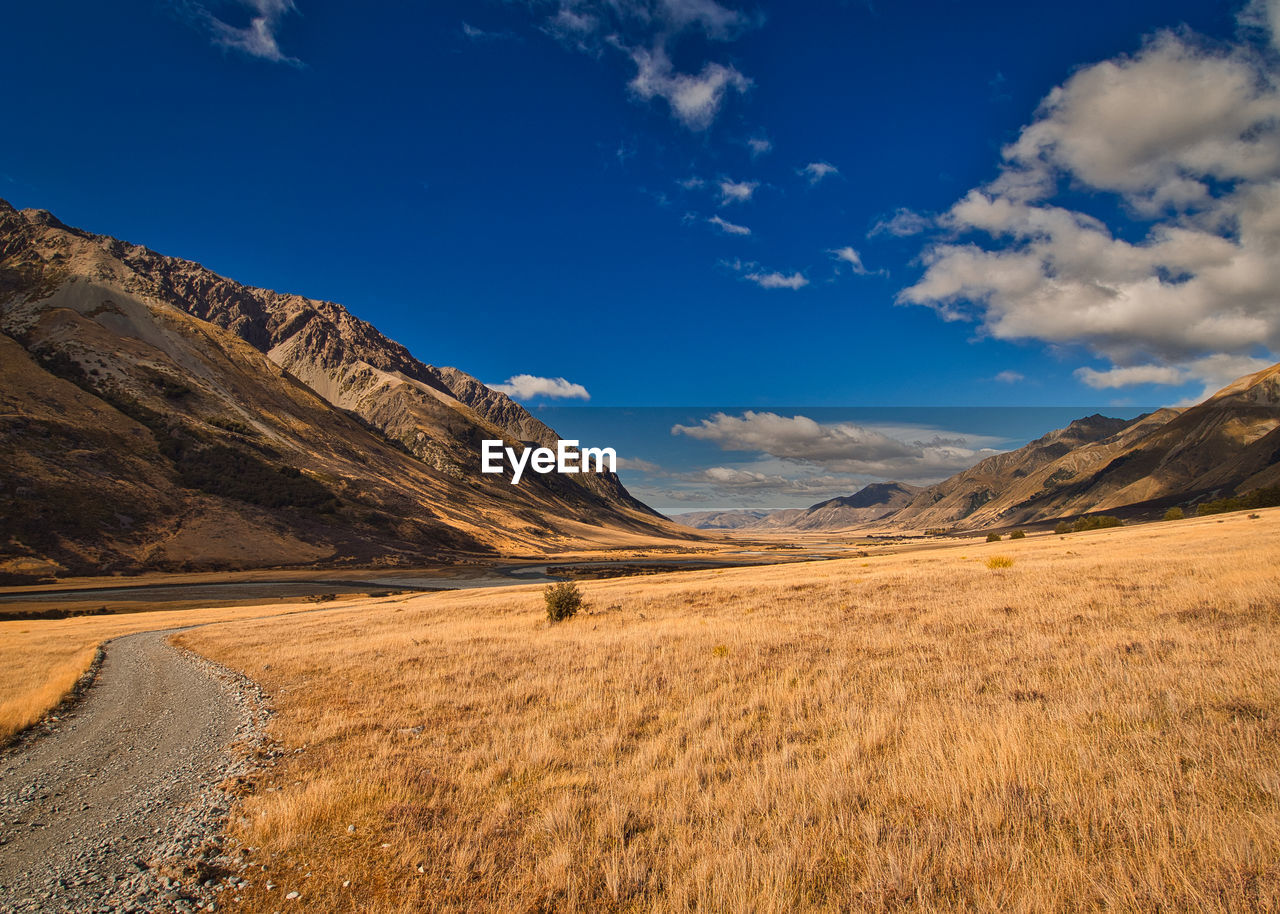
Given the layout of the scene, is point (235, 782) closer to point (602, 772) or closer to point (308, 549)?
point (602, 772)

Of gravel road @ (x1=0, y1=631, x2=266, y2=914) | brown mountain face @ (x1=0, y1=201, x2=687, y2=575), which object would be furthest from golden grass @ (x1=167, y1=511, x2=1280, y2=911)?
brown mountain face @ (x1=0, y1=201, x2=687, y2=575)

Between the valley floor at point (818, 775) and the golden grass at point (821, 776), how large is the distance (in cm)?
3

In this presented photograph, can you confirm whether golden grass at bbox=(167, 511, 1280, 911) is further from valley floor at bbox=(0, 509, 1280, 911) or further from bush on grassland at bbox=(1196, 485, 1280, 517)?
bush on grassland at bbox=(1196, 485, 1280, 517)

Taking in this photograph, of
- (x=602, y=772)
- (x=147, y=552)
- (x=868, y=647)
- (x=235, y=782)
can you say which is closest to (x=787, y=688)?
(x=868, y=647)

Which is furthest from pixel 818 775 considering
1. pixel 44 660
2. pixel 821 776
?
pixel 44 660

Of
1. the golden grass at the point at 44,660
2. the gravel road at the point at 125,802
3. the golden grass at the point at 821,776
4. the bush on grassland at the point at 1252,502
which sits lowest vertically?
the golden grass at the point at 44,660

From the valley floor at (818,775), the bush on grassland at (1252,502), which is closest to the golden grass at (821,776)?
the valley floor at (818,775)

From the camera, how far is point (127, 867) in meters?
5.42

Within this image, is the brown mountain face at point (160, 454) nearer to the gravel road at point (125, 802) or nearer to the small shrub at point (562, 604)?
the small shrub at point (562, 604)

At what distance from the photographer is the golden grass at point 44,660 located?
11.9 meters

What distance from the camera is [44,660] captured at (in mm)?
20500

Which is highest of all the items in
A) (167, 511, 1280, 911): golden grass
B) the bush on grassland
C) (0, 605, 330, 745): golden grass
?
the bush on grassland

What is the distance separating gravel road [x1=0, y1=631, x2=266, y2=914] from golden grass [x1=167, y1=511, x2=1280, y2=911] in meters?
0.65

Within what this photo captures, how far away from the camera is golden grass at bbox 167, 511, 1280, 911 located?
13.9 ft
